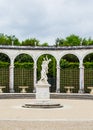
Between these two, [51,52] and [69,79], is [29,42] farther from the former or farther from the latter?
[69,79]

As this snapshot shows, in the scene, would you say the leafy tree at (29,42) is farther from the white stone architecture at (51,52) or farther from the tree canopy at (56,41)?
the white stone architecture at (51,52)

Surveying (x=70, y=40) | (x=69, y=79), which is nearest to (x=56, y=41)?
(x=70, y=40)

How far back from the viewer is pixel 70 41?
215 feet

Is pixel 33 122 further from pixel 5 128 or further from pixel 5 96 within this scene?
pixel 5 96

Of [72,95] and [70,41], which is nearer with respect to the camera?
[72,95]

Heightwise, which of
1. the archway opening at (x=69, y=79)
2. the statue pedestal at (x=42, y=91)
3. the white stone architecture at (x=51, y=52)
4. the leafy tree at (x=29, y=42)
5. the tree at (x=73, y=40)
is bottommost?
the statue pedestal at (x=42, y=91)

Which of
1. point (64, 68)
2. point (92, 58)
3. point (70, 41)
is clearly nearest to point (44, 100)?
point (64, 68)

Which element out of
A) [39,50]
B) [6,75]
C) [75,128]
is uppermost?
[39,50]

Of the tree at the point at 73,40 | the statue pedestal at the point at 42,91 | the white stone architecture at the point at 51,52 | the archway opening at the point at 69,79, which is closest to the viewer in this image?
the statue pedestal at the point at 42,91

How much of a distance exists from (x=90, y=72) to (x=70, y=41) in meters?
25.6

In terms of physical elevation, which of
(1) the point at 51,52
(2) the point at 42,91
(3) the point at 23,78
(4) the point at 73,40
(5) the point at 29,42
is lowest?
(2) the point at 42,91

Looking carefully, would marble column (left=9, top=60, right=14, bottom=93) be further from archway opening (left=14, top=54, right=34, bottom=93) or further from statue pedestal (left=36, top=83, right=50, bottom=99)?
statue pedestal (left=36, top=83, right=50, bottom=99)

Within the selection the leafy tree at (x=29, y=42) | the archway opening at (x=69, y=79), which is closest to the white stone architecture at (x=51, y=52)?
the archway opening at (x=69, y=79)

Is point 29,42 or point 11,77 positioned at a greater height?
point 29,42
